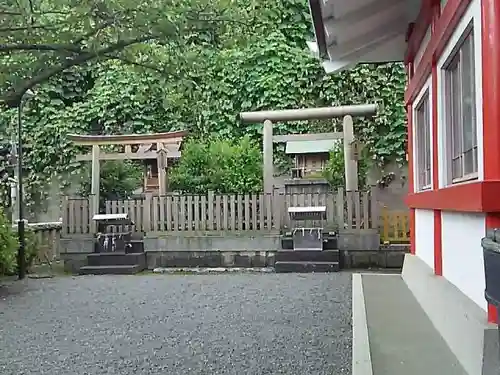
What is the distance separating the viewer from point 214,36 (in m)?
6.66

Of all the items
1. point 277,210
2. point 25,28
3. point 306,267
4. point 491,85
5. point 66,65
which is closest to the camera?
point 491,85

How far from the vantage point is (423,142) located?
4.76 m

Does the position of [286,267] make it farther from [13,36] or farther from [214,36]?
[13,36]

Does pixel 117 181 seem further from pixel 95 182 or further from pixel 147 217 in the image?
pixel 147 217

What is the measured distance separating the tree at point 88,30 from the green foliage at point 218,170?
14.0ft

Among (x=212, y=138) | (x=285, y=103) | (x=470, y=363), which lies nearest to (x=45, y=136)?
(x=212, y=138)

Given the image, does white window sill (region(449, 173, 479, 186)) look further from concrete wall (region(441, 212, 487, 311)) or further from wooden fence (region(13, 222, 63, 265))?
wooden fence (region(13, 222, 63, 265))

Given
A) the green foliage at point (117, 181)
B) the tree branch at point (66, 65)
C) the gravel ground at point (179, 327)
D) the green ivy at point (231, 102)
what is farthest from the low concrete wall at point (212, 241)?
the tree branch at point (66, 65)

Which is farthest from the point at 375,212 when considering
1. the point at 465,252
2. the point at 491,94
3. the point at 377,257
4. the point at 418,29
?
the point at 491,94

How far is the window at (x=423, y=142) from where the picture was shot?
4309mm

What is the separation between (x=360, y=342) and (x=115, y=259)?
279 inches

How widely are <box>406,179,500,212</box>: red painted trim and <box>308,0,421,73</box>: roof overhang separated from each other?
4.52 ft

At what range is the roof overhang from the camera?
4156 mm

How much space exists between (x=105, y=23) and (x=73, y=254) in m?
5.46
